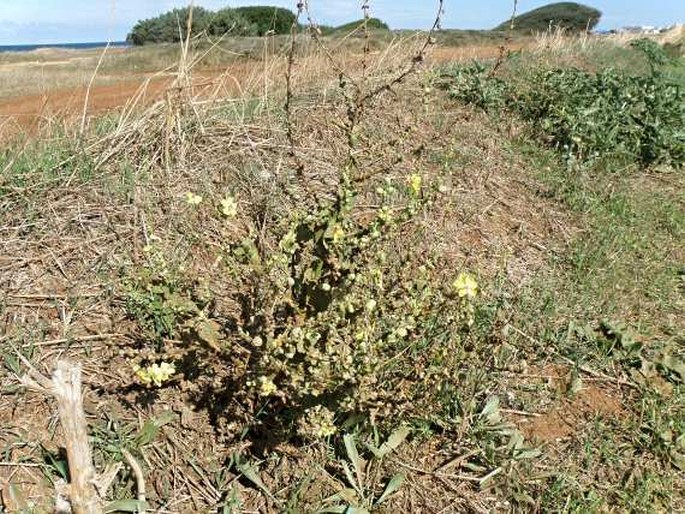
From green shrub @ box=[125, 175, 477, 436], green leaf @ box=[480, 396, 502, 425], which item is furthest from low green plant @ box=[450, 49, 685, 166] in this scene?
green shrub @ box=[125, 175, 477, 436]

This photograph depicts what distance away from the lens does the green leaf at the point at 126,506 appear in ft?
6.13

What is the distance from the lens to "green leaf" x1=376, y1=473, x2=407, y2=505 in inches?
81.2

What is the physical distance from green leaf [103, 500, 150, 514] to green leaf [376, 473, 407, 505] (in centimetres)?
71

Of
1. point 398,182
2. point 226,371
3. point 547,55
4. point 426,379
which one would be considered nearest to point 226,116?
point 398,182

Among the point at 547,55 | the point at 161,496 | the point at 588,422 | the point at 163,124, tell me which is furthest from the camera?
the point at 547,55

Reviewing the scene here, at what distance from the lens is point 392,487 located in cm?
207

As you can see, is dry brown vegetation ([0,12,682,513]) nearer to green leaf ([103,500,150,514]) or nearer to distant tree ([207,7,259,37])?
green leaf ([103,500,150,514])

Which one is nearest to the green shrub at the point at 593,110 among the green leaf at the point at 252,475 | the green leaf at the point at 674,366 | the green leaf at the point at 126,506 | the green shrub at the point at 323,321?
the green leaf at the point at 674,366

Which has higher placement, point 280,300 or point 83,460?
point 280,300

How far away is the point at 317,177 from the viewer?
357 centimetres

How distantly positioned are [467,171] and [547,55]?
402 cm

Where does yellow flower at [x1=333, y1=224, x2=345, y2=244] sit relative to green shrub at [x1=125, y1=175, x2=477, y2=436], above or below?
above

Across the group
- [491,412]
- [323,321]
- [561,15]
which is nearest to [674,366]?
[491,412]

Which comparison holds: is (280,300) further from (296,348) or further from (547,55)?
(547,55)
